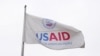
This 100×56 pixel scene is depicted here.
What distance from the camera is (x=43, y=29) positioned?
6203 cm

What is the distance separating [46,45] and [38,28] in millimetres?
1286

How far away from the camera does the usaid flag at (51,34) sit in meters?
61.7

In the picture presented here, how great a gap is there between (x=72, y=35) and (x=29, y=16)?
335 centimetres

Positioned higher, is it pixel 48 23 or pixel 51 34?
pixel 48 23

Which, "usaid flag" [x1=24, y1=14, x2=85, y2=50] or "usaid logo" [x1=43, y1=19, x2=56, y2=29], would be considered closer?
"usaid flag" [x1=24, y1=14, x2=85, y2=50]

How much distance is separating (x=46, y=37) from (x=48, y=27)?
70 centimetres

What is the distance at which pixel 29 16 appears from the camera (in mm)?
61781

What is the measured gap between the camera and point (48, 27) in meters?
62.2

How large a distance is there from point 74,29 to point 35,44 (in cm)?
297

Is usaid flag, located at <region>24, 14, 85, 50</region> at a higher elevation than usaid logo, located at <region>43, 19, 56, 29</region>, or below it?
below

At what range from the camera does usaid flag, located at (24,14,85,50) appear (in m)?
61.7

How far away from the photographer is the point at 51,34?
62.4m

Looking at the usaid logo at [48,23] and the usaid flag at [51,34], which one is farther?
the usaid logo at [48,23]

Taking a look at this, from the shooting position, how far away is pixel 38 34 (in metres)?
61.9
